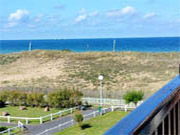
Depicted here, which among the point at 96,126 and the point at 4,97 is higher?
the point at 4,97

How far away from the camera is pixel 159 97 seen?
194 cm

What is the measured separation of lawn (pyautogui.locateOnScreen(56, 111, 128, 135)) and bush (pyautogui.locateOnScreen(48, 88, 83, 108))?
11.3 ft

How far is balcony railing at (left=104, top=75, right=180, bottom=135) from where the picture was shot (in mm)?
1329

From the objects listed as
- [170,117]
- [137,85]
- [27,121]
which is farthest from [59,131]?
[137,85]

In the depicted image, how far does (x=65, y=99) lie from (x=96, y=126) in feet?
20.5

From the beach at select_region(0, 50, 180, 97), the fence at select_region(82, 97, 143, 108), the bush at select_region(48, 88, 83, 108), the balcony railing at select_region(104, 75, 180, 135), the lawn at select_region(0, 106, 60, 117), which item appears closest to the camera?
the balcony railing at select_region(104, 75, 180, 135)

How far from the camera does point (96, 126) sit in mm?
15961

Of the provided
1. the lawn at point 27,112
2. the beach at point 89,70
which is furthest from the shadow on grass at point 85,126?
the beach at point 89,70

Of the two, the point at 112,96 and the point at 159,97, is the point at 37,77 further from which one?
the point at 159,97

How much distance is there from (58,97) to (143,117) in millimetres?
20357

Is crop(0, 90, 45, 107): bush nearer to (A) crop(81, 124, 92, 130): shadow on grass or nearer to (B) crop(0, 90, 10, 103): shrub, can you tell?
(B) crop(0, 90, 10, 103): shrub

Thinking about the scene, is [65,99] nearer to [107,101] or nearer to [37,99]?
[37,99]

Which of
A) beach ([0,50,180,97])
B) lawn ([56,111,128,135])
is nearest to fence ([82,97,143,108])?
beach ([0,50,180,97])

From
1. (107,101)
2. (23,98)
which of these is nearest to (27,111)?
(23,98)
